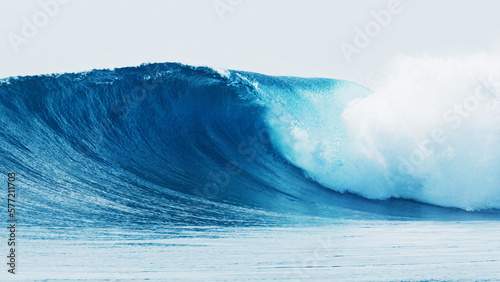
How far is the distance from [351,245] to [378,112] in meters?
4.20

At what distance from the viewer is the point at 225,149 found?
8539 mm

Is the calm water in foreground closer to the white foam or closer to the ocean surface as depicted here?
the ocean surface

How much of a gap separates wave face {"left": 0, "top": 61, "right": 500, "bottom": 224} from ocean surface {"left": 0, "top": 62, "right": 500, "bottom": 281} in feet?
0.09

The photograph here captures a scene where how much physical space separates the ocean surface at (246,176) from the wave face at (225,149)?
0.03 metres

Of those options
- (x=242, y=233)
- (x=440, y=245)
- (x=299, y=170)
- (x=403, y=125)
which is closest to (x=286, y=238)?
(x=242, y=233)

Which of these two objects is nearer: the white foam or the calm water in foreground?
the calm water in foreground

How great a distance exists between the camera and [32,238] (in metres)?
4.83

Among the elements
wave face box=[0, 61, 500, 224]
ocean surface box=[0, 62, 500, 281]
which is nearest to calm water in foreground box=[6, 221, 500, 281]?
ocean surface box=[0, 62, 500, 281]

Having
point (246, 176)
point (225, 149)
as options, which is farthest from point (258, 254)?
point (225, 149)

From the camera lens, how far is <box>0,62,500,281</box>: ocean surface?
4508 mm

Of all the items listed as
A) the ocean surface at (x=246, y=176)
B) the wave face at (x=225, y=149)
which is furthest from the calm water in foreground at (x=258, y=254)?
the wave face at (x=225, y=149)

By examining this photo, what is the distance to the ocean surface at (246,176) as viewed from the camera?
451 centimetres

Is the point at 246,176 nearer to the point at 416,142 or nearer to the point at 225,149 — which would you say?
the point at 225,149

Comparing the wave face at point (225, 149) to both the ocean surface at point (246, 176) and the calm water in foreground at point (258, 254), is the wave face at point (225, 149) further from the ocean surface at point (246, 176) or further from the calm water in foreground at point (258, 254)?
the calm water in foreground at point (258, 254)
